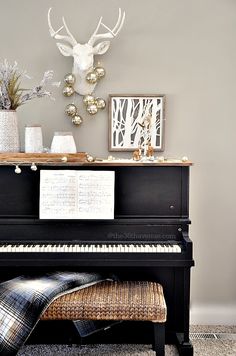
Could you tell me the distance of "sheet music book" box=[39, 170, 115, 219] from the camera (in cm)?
304

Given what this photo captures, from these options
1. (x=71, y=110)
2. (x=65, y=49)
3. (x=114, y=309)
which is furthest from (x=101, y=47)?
(x=114, y=309)

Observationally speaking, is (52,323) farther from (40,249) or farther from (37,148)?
(37,148)

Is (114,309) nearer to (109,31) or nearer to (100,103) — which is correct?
(100,103)

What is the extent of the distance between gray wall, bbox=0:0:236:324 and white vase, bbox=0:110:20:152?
469 millimetres

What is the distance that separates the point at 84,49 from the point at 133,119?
615 mm

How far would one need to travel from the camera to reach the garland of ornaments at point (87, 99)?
3.46 meters

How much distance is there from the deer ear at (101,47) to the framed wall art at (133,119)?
32 centimetres

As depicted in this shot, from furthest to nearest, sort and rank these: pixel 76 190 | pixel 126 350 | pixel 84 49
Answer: pixel 84 49
pixel 126 350
pixel 76 190

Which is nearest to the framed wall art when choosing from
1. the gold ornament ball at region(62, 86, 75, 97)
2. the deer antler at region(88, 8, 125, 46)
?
the gold ornament ball at region(62, 86, 75, 97)

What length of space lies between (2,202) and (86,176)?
22.6 inches

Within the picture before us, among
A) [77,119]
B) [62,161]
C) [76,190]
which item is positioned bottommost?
[76,190]

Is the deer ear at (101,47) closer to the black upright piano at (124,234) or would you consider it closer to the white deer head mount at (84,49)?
the white deer head mount at (84,49)

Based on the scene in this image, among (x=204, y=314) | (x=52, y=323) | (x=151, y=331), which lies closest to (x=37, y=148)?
(x=52, y=323)

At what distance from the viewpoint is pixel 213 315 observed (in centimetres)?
364
